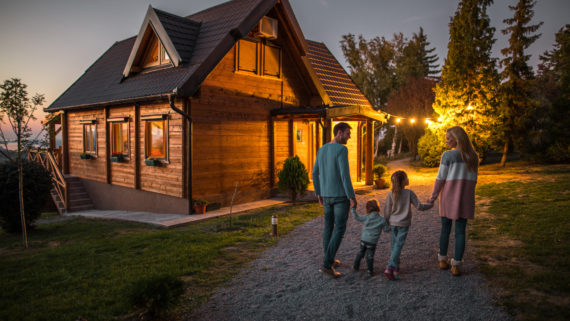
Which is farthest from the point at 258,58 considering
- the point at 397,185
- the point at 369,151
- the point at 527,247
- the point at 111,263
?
the point at 527,247

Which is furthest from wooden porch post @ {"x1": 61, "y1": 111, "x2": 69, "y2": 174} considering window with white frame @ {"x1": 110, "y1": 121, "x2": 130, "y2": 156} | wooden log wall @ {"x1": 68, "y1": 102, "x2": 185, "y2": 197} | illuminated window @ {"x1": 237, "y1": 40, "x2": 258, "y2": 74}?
illuminated window @ {"x1": 237, "y1": 40, "x2": 258, "y2": 74}

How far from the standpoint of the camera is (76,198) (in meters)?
15.3

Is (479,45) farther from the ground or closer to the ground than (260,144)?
farther from the ground

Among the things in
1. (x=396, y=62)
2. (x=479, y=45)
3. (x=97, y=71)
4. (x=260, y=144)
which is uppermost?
(x=396, y=62)

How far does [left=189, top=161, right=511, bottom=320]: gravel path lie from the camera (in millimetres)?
3895

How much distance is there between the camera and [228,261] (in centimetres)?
590

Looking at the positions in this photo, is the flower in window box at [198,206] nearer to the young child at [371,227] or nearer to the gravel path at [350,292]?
the gravel path at [350,292]

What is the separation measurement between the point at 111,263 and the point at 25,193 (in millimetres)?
4990

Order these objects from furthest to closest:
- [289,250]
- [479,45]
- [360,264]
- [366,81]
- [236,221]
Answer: [366,81], [479,45], [236,221], [289,250], [360,264]

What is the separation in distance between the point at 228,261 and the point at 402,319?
3046mm

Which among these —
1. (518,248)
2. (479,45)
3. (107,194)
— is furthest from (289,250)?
(479,45)

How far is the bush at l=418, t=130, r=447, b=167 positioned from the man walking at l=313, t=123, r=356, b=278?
58.9 ft

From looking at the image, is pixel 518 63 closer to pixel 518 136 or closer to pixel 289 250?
pixel 518 136

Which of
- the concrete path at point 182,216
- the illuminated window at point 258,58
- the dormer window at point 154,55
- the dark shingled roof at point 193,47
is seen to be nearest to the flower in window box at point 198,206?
the concrete path at point 182,216
